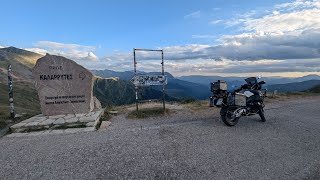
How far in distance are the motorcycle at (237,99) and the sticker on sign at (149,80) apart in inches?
107

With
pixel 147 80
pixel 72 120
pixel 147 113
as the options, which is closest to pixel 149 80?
pixel 147 80

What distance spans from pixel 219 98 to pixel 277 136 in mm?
2270

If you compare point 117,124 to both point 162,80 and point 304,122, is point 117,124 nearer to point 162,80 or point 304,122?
point 162,80

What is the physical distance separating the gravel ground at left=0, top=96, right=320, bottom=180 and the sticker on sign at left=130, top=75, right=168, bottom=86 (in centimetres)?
226

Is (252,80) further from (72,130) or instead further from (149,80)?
(72,130)

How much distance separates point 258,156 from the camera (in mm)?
6461

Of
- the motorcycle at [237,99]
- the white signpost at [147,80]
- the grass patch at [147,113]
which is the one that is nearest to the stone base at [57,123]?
the grass patch at [147,113]

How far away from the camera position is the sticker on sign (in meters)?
11.7

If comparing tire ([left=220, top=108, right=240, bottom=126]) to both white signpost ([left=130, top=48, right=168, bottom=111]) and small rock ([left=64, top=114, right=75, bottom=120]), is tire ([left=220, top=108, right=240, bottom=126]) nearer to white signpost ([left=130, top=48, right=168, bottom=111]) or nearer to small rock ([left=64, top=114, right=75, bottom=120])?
white signpost ([left=130, top=48, right=168, bottom=111])

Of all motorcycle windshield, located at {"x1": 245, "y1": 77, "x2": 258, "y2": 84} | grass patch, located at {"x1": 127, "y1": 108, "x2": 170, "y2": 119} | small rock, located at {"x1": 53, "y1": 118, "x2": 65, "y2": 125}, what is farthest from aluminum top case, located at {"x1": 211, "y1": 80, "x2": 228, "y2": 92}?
small rock, located at {"x1": 53, "y1": 118, "x2": 65, "y2": 125}

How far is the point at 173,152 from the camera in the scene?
670 centimetres

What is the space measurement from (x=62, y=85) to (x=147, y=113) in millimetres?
3603

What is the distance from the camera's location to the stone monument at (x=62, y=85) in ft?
37.6

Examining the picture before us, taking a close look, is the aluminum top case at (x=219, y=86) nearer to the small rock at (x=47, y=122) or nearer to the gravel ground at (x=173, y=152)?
the gravel ground at (x=173, y=152)
